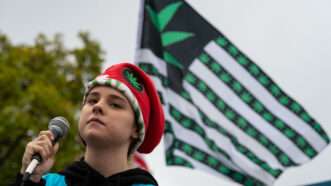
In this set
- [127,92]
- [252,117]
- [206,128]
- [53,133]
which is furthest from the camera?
[206,128]

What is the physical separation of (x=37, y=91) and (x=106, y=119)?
1080cm

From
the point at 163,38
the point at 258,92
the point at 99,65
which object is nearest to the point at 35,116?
the point at 99,65

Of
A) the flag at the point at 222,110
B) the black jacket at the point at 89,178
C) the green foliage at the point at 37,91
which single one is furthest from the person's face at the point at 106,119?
the green foliage at the point at 37,91

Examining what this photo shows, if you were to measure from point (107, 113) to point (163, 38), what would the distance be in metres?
5.33

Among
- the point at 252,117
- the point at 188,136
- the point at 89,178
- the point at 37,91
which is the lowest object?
the point at 89,178

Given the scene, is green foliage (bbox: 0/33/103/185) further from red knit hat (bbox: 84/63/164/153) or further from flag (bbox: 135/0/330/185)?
red knit hat (bbox: 84/63/164/153)

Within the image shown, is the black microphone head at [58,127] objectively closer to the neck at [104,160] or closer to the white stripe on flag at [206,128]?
the neck at [104,160]

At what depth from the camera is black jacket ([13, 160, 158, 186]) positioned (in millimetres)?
2152

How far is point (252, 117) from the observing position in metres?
7.15

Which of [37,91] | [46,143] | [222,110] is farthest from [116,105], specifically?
[37,91]

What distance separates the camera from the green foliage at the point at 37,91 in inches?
489

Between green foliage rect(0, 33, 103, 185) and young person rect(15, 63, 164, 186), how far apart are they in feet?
33.5

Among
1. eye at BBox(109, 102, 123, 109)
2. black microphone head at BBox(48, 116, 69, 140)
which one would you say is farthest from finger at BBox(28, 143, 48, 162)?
eye at BBox(109, 102, 123, 109)

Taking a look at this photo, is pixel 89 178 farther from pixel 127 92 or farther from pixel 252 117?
pixel 252 117
